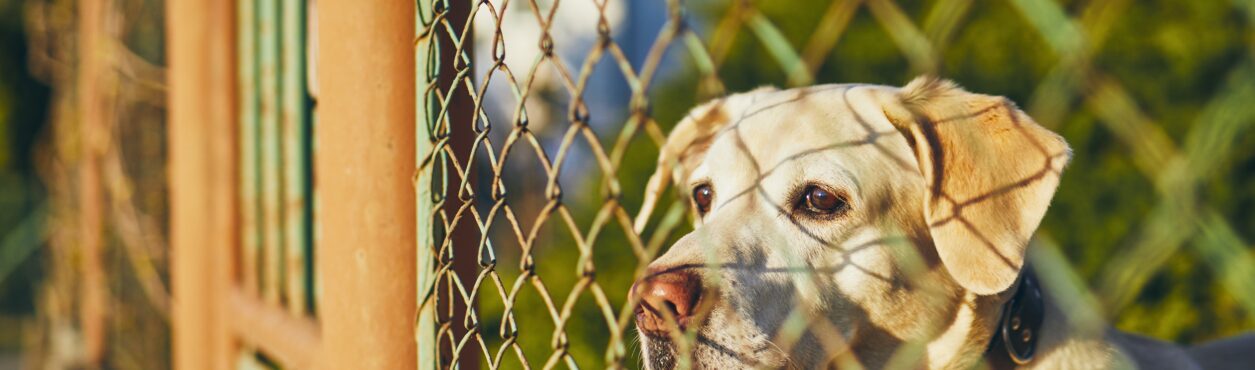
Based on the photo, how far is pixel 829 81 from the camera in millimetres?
4227

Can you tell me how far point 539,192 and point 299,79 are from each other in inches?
244

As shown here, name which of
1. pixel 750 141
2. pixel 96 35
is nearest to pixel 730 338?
pixel 750 141

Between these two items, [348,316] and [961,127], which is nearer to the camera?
[348,316]

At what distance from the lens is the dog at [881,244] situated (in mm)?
1686

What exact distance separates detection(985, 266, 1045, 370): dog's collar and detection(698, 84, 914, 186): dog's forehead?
1.04 feet

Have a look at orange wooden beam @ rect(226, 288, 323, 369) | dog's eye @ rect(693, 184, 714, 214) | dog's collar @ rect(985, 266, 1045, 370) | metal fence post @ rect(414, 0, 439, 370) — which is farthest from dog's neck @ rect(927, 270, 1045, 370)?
orange wooden beam @ rect(226, 288, 323, 369)

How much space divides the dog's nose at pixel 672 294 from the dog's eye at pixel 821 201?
442 mm

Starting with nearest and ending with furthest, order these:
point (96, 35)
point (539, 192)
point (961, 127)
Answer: point (961, 127), point (96, 35), point (539, 192)

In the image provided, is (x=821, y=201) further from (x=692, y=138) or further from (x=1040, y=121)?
(x=1040, y=121)

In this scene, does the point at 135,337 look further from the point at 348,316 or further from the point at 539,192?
the point at 348,316

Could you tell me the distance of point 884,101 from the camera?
200cm

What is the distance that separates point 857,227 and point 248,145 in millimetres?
1980

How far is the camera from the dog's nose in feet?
5.02

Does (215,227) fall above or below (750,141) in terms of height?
below
